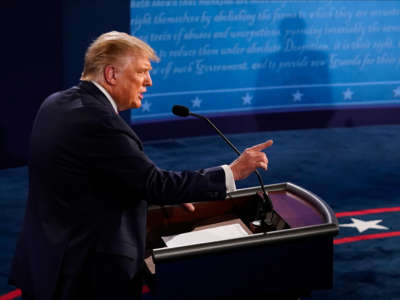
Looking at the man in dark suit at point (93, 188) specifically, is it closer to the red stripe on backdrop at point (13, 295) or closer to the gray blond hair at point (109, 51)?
the gray blond hair at point (109, 51)

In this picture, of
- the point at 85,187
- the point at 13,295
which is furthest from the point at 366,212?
the point at 85,187

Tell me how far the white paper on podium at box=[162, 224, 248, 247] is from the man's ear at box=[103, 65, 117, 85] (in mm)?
668

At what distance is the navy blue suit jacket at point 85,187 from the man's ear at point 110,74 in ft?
0.21

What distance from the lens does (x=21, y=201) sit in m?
5.20

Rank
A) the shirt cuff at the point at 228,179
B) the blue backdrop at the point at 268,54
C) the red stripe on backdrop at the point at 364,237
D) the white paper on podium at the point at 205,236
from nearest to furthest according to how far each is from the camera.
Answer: the shirt cuff at the point at 228,179, the white paper on podium at the point at 205,236, the red stripe on backdrop at the point at 364,237, the blue backdrop at the point at 268,54

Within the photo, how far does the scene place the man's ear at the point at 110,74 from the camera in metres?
A: 1.97

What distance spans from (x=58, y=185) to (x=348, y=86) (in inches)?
240

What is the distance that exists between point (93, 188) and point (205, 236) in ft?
1.91

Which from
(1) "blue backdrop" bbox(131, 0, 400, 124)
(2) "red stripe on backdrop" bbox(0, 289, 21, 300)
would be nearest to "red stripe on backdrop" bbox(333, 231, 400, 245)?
(2) "red stripe on backdrop" bbox(0, 289, 21, 300)

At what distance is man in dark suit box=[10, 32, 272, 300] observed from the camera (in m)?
1.87

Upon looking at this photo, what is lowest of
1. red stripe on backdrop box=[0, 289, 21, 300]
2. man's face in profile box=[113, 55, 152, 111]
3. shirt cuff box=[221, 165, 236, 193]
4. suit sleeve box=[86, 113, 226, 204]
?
red stripe on backdrop box=[0, 289, 21, 300]

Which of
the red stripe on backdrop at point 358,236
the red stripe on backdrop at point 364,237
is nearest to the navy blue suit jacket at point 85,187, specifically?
the red stripe on backdrop at point 358,236

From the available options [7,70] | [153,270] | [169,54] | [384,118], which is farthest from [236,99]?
[153,270]

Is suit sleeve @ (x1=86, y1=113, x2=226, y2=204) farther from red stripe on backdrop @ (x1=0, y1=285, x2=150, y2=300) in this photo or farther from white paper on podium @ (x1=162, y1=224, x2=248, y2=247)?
red stripe on backdrop @ (x1=0, y1=285, x2=150, y2=300)
